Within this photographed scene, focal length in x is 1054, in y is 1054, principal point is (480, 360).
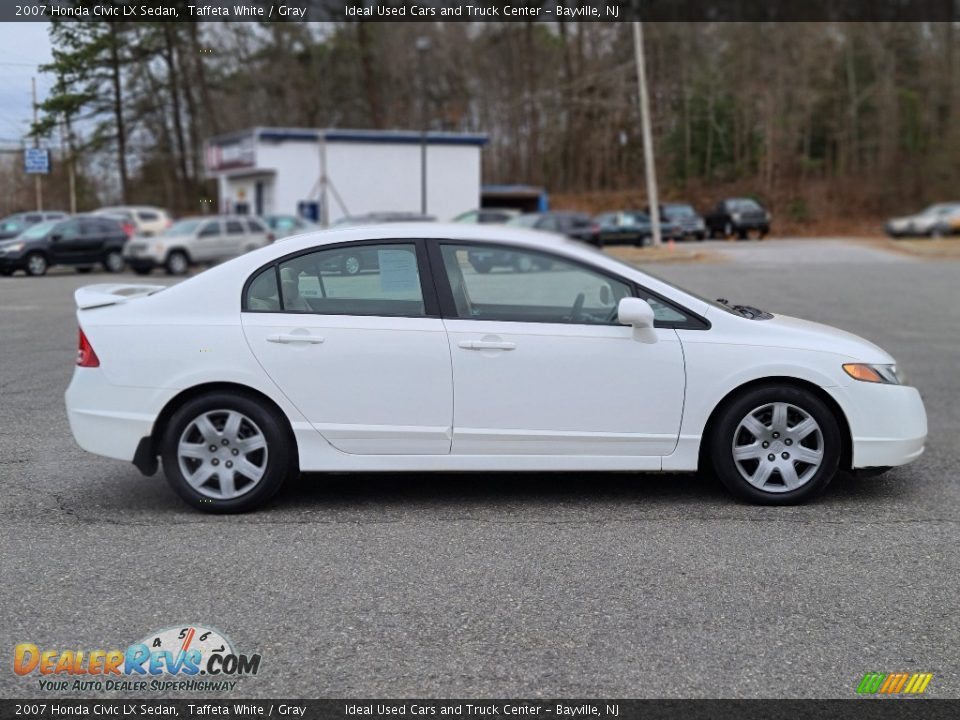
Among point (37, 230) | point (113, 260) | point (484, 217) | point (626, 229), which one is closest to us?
point (37, 230)

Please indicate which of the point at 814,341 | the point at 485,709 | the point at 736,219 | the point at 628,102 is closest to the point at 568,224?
the point at 736,219

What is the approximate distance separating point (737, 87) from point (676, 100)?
219 inches

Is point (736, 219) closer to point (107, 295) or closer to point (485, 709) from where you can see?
point (107, 295)

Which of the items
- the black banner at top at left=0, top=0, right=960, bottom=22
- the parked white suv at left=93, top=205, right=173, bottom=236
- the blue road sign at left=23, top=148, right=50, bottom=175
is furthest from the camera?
the black banner at top at left=0, top=0, right=960, bottom=22

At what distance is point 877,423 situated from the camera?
5.73 m

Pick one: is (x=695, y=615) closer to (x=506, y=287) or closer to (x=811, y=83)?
(x=506, y=287)

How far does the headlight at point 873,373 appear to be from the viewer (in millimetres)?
5715

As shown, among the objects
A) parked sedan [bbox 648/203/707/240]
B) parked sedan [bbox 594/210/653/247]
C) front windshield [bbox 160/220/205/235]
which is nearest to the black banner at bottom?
front windshield [bbox 160/220/205/235]

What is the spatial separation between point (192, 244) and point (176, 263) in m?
0.68

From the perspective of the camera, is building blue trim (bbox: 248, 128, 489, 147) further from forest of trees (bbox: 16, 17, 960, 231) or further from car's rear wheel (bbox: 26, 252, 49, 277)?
car's rear wheel (bbox: 26, 252, 49, 277)

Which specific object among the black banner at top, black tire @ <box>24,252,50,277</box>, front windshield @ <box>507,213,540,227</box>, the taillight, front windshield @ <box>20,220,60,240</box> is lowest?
black tire @ <box>24,252,50,277</box>

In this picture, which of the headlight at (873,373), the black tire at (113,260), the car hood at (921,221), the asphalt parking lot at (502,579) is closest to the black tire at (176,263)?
the black tire at (113,260)

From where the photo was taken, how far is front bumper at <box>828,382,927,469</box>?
5703 millimetres

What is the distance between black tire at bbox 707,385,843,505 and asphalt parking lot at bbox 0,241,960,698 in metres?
0.10
